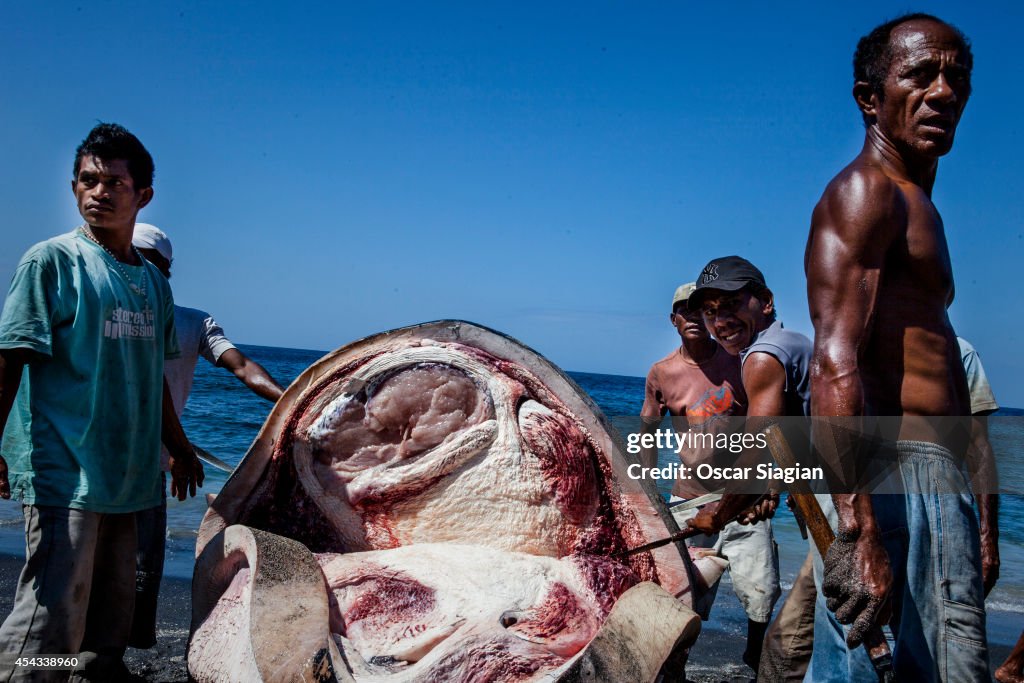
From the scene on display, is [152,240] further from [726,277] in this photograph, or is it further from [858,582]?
[858,582]

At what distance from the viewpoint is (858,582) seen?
191 centimetres

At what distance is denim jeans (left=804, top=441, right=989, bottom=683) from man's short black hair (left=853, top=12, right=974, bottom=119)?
97 centimetres

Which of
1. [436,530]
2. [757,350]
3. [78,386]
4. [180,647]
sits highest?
[757,350]

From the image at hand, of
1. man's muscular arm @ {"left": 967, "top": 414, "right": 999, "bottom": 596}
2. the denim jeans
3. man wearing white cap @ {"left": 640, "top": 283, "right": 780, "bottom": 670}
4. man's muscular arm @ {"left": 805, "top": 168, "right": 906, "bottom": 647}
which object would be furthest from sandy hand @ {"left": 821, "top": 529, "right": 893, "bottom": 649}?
man wearing white cap @ {"left": 640, "top": 283, "right": 780, "bottom": 670}

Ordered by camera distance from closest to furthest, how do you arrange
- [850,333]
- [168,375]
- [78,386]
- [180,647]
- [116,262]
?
[850,333] < [78,386] < [116,262] < [168,375] < [180,647]

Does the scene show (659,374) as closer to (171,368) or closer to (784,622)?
(784,622)

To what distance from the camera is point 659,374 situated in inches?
205

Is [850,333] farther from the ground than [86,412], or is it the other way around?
[850,333]

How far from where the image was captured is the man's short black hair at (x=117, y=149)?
9.87 feet

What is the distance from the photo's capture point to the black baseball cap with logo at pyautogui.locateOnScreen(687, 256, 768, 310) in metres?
3.87

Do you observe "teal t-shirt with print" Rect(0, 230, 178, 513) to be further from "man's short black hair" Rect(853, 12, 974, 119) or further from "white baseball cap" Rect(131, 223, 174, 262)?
"man's short black hair" Rect(853, 12, 974, 119)

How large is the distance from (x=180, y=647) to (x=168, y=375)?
1369 mm

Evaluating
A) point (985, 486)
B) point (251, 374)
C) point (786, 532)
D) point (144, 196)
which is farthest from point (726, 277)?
point (786, 532)

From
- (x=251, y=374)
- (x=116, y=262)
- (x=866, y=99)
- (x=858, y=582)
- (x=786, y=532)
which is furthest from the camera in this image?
(x=786, y=532)
